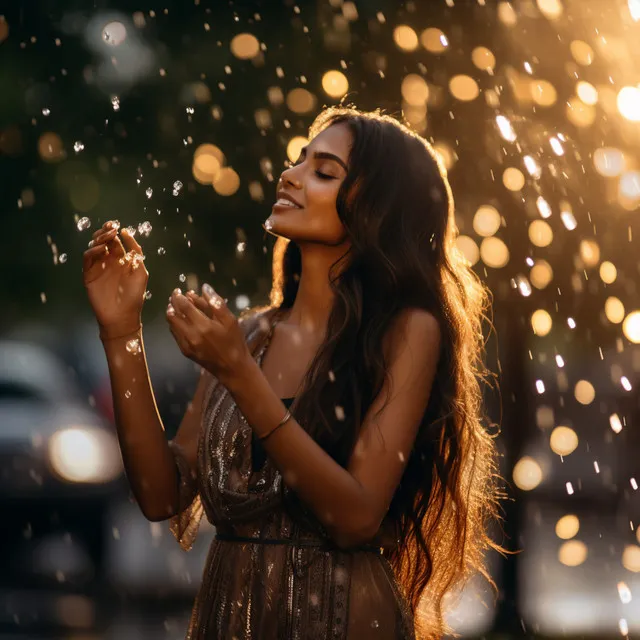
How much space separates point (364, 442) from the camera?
288cm

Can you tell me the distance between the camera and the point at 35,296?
9.18 m

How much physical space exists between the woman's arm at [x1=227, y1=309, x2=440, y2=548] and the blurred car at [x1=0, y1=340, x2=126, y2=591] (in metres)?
7.28

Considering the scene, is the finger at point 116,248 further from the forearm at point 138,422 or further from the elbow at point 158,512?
the elbow at point 158,512

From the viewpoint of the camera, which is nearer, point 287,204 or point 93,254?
point 93,254

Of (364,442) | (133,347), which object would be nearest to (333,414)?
(364,442)

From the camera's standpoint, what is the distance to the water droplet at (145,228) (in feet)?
24.3

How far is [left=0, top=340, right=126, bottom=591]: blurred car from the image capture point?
33.3 ft

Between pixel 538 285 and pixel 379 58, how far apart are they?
164 cm

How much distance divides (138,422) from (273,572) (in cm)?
50

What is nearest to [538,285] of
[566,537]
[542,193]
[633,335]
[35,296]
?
[542,193]

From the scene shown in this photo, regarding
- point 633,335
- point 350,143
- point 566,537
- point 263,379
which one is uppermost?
point 350,143

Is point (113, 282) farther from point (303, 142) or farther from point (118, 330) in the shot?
point (303, 142)

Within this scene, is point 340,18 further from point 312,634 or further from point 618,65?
point 312,634

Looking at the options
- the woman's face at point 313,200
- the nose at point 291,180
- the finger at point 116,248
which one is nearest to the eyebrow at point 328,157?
the woman's face at point 313,200
